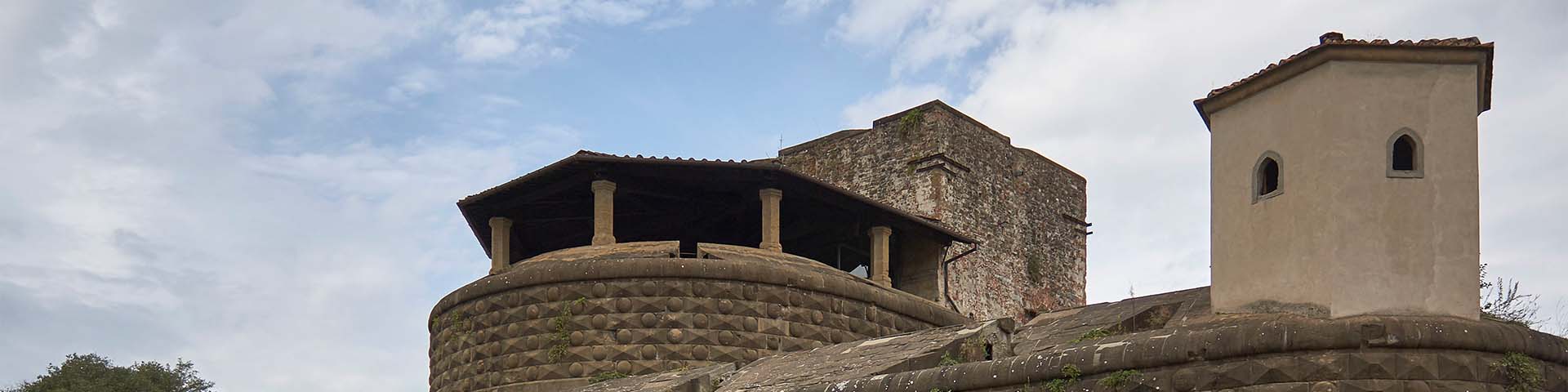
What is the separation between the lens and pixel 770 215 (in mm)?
23438

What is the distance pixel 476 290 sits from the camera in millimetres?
23078

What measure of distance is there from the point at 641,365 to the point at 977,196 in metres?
11.0

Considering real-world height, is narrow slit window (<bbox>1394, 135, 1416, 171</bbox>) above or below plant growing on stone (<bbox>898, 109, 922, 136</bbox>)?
below

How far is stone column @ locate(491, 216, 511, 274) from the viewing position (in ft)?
Answer: 79.9

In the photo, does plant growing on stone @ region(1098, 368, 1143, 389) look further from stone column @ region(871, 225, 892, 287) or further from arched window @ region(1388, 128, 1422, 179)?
stone column @ region(871, 225, 892, 287)

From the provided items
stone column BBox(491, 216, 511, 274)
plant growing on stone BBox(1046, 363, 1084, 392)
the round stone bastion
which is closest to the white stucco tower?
plant growing on stone BBox(1046, 363, 1084, 392)

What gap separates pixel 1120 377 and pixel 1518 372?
9.40 feet

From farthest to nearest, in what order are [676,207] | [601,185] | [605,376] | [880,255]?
[676,207] → [880,255] → [601,185] → [605,376]

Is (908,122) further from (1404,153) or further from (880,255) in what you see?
(1404,153)

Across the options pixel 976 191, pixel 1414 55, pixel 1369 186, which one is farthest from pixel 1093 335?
pixel 976 191

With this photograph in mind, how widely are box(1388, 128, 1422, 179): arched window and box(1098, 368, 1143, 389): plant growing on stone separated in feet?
8.73

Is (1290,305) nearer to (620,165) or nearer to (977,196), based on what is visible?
(620,165)

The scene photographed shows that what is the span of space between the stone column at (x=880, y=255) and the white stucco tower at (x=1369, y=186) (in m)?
9.91

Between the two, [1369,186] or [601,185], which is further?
[601,185]
